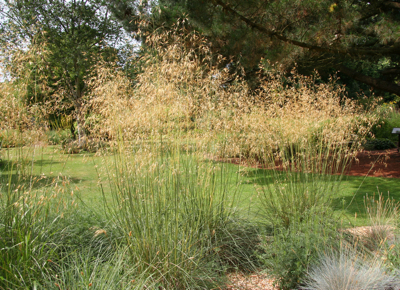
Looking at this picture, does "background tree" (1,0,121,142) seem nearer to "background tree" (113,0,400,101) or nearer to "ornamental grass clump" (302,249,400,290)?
"background tree" (113,0,400,101)

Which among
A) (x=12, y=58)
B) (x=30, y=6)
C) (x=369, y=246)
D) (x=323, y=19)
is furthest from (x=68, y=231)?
(x=30, y=6)

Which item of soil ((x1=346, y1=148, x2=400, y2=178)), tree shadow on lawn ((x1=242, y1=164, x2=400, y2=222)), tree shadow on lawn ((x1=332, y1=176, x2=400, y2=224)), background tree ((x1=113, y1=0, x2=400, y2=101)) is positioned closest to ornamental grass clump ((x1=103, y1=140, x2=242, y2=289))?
tree shadow on lawn ((x1=242, y1=164, x2=400, y2=222))

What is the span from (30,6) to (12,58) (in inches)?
485

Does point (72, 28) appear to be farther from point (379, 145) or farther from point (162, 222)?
point (379, 145)

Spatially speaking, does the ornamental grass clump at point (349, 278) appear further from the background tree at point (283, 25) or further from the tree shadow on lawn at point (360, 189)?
the background tree at point (283, 25)

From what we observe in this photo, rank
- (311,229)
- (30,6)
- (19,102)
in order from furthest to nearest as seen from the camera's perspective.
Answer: (30,6) < (311,229) < (19,102)

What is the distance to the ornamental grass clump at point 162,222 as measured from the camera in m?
2.16

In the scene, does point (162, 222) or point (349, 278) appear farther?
point (162, 222)

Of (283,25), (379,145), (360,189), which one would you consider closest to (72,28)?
(283,25)

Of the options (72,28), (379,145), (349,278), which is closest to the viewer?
(349,278)

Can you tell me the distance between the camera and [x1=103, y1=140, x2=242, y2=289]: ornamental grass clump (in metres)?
2.16

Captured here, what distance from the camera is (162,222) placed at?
2.40 m

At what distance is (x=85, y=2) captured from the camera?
42.9ft

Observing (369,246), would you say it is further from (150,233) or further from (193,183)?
(150,233)
